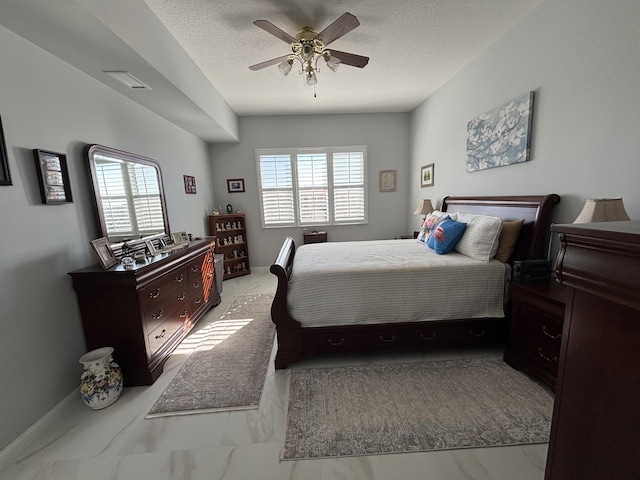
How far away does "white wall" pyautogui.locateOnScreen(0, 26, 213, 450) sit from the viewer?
4.91 ft

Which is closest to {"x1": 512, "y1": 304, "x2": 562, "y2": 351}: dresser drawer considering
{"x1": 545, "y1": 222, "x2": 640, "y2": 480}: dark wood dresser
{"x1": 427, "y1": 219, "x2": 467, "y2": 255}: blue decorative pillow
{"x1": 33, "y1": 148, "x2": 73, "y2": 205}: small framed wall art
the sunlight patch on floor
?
{"x1": 427, "y1": 219, "x2": 467, "y2": 255}: blue decorative pillow

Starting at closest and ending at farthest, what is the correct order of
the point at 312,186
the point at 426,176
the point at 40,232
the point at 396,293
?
the point at 40,232, the point at 396,293, the point at 426,176, the point at 312,186

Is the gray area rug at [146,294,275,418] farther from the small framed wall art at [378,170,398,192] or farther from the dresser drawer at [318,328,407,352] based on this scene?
the small framed wall art at [378,170,398,192]

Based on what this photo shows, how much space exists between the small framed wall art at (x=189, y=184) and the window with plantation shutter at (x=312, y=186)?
117 centimetres

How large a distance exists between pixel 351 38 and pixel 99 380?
3.36 meters

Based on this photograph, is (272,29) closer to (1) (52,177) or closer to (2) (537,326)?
(1) (52,177)

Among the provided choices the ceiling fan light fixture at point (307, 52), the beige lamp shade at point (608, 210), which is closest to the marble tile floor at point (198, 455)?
the beige lamp shade at point (608, 210)

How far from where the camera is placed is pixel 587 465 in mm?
635

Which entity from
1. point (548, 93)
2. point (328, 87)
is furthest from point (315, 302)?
point (328, 87)

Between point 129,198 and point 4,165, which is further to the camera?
point 129,198

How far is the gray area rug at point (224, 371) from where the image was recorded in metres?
1.80

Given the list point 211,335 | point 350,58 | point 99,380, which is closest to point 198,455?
point 99,380

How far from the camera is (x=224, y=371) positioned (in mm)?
2137

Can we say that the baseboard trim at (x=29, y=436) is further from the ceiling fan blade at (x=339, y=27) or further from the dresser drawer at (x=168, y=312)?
the ceiling fan blade at (x=339, y=27)
